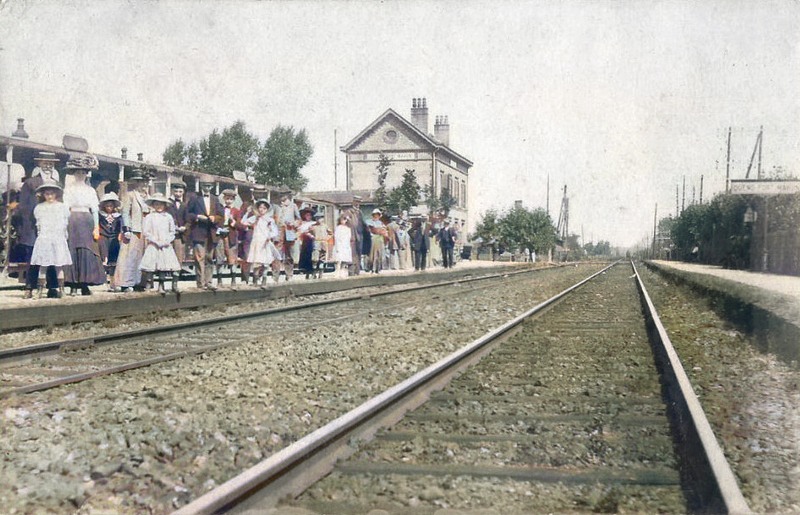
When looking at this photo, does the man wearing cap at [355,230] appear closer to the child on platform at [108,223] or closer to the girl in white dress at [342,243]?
the girl in white dress at [342,243]

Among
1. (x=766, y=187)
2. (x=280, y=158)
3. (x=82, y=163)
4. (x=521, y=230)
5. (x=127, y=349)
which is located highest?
(x=280, y=158)

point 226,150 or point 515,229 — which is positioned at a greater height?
point 226,150

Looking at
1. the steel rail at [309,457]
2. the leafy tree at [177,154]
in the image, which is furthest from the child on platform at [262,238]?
the leafy tree at [177,154]

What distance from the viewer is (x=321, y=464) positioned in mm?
3230

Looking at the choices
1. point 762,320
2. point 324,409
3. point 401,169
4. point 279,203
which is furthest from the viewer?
point 401,169

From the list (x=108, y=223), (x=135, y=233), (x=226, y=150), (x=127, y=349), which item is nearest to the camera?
(x=127, y=349)

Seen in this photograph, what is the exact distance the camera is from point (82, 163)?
39.5 feet

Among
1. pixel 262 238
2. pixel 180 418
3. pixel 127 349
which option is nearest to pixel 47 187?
pixel 127 349

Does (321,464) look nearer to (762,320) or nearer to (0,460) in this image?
(0,460)

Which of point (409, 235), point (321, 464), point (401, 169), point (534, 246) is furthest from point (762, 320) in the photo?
point (534, 246)

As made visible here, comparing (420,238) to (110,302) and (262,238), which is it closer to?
(262,238)

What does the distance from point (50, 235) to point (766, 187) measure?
10.6 metres

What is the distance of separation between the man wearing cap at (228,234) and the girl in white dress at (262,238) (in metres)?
0.32

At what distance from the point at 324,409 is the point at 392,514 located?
6.34 feet
